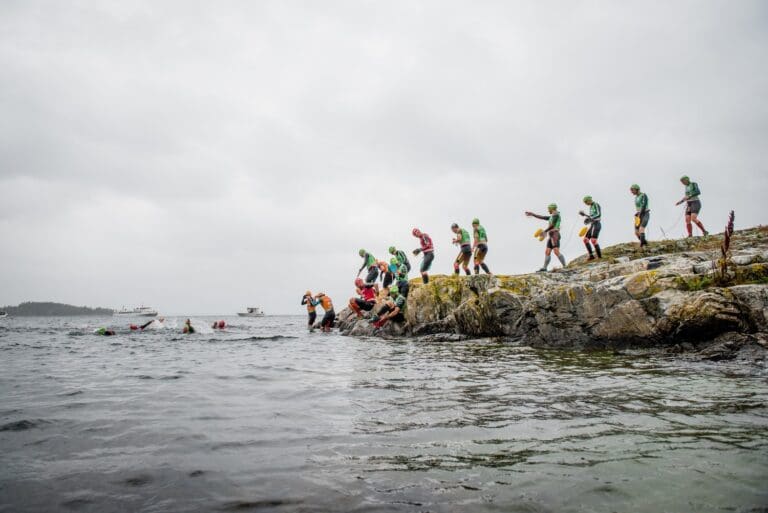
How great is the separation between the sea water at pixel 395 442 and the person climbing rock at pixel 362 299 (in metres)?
16.0

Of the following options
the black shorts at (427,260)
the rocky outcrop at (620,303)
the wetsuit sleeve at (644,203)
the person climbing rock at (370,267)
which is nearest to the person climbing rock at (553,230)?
the rocky outcrop at (620,303)

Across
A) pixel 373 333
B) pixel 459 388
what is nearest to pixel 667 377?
pixel 459 388

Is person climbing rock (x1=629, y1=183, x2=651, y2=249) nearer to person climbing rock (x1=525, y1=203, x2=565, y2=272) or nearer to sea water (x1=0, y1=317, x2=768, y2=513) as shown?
person climbing rock (x1=525, y1=203, x2=565, y2=272)

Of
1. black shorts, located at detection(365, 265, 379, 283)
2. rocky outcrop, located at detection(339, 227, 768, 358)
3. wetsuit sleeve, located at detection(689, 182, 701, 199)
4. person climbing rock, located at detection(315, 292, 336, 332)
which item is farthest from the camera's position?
person climbing rock, located at detection(315, 292, 336, 332)

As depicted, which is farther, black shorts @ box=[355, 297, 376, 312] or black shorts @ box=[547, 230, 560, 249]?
black shorts @ box=[355, 297, 376, 312]

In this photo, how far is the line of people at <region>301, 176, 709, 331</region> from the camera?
17.9 meters

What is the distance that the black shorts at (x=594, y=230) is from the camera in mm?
18448

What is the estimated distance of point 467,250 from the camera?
64.8ft

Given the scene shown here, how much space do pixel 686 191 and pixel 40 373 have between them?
22.6 m

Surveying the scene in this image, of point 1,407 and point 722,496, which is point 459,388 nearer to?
point 722,496

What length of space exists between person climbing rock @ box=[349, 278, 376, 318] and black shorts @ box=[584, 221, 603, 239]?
11.7 m

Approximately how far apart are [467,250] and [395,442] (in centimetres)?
1632

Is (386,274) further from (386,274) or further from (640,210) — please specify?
(640,210)

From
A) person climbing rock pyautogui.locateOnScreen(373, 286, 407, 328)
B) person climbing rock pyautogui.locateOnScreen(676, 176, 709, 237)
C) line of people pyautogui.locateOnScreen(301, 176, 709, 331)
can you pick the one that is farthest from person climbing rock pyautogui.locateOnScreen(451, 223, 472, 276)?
person climbing rock pyautogui.locateOnScreen(676, 176, 709, 237)
